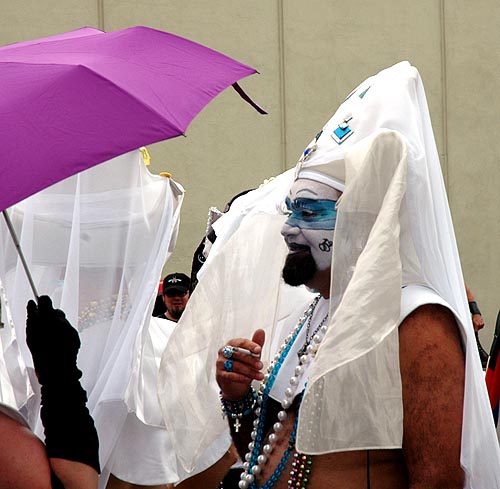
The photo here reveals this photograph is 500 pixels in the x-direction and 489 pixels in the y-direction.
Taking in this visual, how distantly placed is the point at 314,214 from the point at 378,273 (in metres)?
0.45

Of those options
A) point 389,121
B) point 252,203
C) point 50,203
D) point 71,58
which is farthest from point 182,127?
point 252,203

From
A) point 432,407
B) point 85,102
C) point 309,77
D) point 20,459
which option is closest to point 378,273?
point 432,407

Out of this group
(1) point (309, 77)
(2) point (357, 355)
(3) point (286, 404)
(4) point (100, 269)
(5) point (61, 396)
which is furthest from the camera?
(1) point (309, 77)

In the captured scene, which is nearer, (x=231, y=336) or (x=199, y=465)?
(x=231, y=336)

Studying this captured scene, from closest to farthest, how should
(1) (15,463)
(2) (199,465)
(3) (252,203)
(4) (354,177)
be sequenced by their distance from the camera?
1. (1) (15,463)
2. (4) (354,177)
3. (2) (199,465)
4. (3) (252,203)

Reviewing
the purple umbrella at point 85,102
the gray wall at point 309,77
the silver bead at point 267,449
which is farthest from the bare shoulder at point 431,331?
the gray wall at point 309,77

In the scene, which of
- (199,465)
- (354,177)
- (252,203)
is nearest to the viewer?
(354,177)

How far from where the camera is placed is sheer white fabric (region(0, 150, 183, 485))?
4137mm

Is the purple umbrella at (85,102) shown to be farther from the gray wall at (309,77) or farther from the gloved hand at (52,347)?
the gray wall at (309,77)

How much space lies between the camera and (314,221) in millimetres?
3283

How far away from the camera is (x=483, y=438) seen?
9.41 ft

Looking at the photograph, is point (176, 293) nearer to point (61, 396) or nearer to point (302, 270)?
point (302, 270)

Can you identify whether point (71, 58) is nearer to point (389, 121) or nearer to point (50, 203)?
point (389, 121)

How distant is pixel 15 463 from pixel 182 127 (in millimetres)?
927
